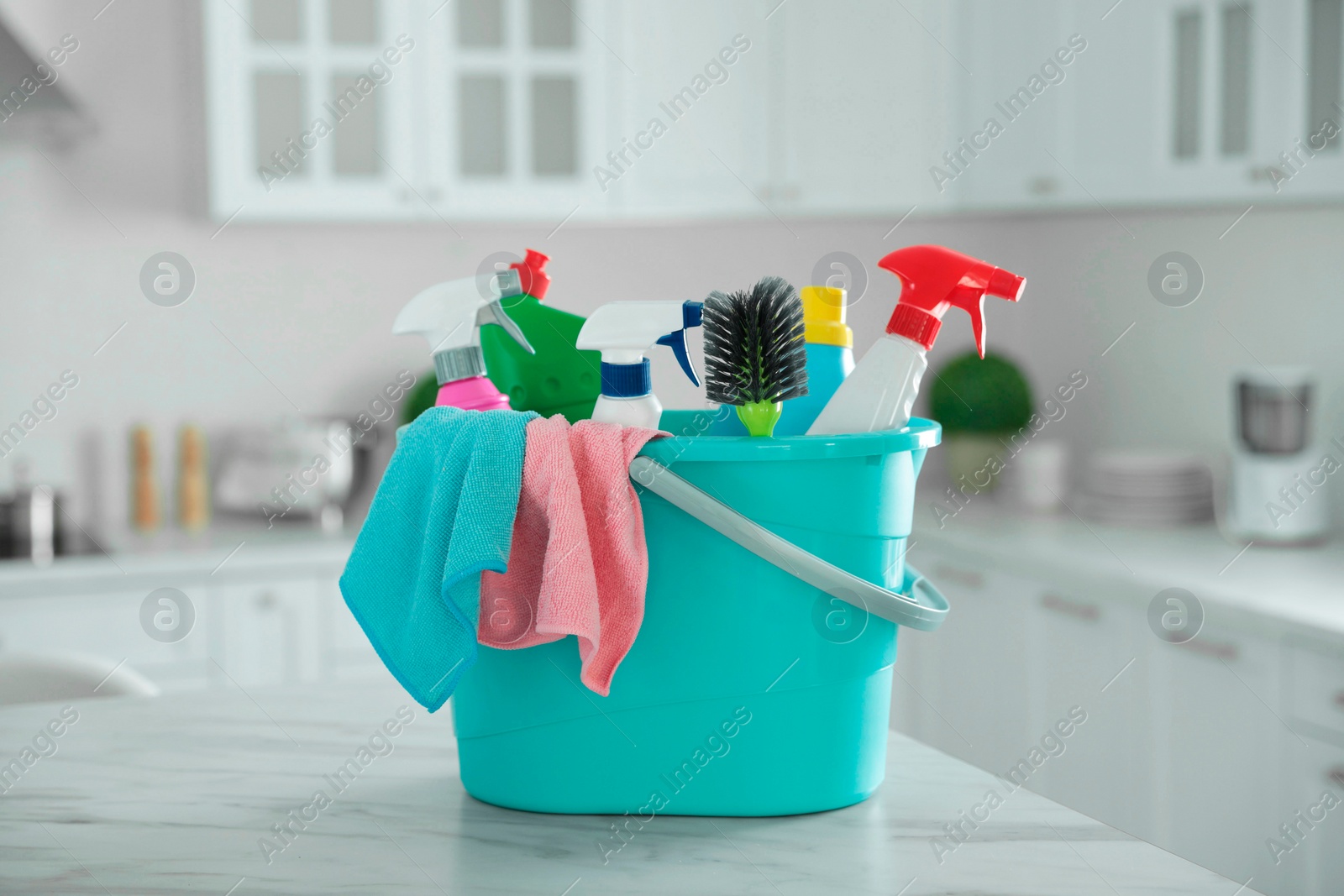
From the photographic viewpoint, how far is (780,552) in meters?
0.56

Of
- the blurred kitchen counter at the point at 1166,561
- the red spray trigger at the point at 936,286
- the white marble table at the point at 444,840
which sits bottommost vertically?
the blurred kitchen counter at the point at 1166,561

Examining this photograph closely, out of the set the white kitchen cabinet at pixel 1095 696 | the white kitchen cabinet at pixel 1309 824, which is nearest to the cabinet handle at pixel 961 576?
the white kitchen cabinet at pixel 1095 696

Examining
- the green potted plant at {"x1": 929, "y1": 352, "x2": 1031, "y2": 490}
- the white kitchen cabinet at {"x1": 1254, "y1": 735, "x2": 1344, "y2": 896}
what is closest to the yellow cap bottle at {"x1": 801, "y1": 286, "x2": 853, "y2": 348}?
the white kitchen cabinet at {"x1": 1254, "y1": 735, "x2": 1344, "y2": 896}

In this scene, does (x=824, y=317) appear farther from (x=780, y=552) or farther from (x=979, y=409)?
(x=979, y=409)

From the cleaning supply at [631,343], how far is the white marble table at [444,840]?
0.72ft

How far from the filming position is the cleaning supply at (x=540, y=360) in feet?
2.26

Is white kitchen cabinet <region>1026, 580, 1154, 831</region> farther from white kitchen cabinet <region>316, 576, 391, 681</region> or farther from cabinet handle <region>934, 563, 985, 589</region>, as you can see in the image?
white kitchen cabinet <region>316, 576, 391, 681</region>

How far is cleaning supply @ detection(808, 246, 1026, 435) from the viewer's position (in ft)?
2.01

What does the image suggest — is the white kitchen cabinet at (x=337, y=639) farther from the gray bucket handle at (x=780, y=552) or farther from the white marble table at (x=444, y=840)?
the gray bucket handle at (x=780, y=552)

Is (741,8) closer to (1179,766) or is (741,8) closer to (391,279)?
(391,279)

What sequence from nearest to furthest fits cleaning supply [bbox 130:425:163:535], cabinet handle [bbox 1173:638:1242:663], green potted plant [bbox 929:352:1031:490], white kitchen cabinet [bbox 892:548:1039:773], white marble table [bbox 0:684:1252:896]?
1. white marble table [bbox 0:684:1252:896]
2. cabinet handle [bbox 1173:638:1242:663]
3. white kitchen cabinet [bbox 892:548:1039:773]
4. cleaning supply [bbox 130:425:163:535]
5. green potted plant [bbox 929:352:1031:490]

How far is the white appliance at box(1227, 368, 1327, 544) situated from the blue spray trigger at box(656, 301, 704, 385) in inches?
63.4

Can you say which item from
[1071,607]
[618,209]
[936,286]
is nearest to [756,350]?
[936,286]

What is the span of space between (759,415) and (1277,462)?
1662 mm
